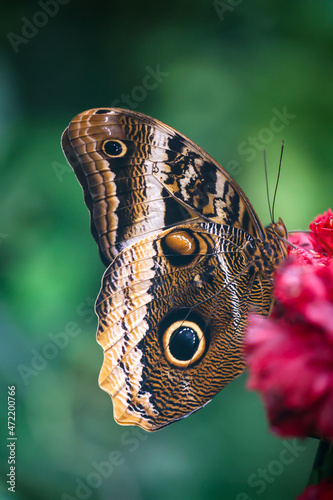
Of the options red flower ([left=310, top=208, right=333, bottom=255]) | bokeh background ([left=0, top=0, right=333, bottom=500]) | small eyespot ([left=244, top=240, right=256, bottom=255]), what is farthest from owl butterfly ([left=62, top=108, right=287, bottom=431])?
bokeh background ([left=0, top=0, right=333, bottom=500])

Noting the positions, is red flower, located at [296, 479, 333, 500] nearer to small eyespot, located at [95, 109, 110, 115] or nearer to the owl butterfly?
the owl butterfly

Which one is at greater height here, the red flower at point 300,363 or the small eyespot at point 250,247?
the small eyespot at point 250,247

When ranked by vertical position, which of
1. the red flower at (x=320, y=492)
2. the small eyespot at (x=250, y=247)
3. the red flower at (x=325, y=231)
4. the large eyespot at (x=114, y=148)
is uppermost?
the large eyespot at (x=114, y=148)

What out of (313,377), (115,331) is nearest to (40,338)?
(115,331)

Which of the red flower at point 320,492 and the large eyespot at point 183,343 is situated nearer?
the red flower at point 320,492

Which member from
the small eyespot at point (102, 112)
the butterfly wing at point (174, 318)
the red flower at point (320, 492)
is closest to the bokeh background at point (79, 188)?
the butterfly wing at point (174, 318)

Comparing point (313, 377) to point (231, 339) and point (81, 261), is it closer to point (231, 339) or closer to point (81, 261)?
point (231, 339)

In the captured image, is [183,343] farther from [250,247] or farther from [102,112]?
[102,112]

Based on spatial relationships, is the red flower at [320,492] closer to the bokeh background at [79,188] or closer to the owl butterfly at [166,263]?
the owl butterfly at [166,263]
